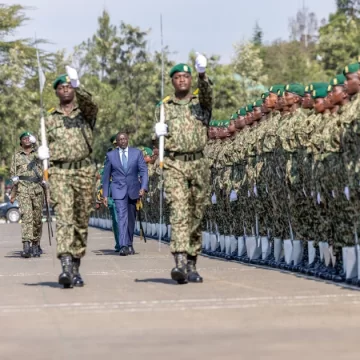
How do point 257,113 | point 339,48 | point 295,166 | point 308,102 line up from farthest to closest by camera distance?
point 339,48, point 257,113, point 295,166, point 308,102

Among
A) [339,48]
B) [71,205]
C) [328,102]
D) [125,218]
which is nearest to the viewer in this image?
[71,205]

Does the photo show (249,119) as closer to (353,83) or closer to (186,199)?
(186,199)

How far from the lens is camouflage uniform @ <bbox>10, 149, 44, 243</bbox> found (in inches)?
869

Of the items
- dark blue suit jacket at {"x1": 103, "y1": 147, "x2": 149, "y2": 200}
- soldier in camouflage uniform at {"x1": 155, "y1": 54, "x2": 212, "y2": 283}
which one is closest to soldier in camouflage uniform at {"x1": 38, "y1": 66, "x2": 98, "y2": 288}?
soldier in camouflage uniform at {"x1": 155, "y1": 54, "x2": 212, "y2": 283}

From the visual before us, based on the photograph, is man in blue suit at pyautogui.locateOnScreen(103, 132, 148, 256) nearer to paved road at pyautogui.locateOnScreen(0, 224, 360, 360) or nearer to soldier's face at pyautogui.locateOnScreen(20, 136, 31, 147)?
soldier's face at pyautogui.locateOnScreen(20, 136, 31, 147)

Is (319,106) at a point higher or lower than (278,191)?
higher

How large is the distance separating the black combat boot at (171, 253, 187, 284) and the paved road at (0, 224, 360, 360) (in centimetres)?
12

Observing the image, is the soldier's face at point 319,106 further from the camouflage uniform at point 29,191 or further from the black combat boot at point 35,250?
the black combat boot at point 35,250

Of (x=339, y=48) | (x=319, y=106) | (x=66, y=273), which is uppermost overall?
(x=339, y=48)

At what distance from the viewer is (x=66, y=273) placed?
1383cm

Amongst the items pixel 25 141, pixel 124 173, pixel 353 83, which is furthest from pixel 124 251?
pixel 353 83

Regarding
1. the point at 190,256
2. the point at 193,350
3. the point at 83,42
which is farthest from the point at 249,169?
the point at 83,42

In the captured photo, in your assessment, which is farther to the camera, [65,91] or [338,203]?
[65,91]

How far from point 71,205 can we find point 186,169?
1.25 m
